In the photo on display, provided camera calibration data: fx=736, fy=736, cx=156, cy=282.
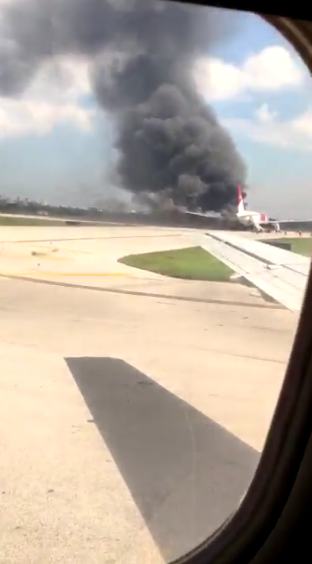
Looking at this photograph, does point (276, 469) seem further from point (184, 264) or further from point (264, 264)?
point (184, 264)

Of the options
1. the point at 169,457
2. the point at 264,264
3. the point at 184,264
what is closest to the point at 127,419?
the point at 169,457

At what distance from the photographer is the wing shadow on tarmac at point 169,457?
7.25 ft

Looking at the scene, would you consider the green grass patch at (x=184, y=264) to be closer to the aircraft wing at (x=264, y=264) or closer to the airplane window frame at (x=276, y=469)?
the aircraft wing at (x=264, y=264)

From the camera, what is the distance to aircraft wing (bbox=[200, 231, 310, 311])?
6.16 meters

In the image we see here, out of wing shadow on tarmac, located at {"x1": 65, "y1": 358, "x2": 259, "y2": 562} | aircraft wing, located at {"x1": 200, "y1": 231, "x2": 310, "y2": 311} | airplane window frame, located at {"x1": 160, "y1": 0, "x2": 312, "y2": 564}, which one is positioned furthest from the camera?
aircraft wing, located at {"x1": 200, "y1": 231, "x2": 310, "y2": 311}

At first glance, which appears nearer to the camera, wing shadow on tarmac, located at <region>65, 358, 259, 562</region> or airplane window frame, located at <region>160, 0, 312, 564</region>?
airplane window frame, located at <region>160, 0, 312, 564</region>

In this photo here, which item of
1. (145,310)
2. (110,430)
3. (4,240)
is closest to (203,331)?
(145,310)

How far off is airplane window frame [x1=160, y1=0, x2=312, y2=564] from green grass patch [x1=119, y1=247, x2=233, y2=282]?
6.99m

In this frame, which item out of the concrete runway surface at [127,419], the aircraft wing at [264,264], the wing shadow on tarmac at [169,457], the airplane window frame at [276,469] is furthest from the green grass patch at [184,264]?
the airplane window frame at [276,469]

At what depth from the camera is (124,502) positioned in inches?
95.5

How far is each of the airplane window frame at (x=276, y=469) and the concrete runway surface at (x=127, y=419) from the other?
0.14 metres

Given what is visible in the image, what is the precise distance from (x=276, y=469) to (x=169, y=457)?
93 cm

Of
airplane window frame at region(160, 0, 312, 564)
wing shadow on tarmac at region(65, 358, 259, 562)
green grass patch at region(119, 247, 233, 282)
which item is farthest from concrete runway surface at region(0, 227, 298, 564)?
green grass patch at region(119, 247, 233, 282)

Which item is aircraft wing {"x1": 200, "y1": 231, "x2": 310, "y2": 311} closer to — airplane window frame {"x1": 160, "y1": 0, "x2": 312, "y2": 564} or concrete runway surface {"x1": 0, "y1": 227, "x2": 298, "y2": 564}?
concrete runway surface {"x1": 0, "y1": 227, "x2": 298, "y2": 564}
